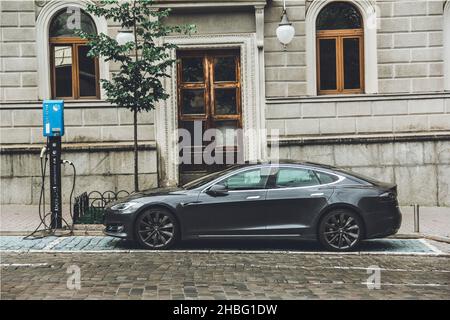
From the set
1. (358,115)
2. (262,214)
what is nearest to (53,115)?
(262,214)

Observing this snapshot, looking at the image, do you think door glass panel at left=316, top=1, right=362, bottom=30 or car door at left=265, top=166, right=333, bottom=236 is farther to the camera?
door glass panel at left=316, top=1, right=362, bottom=30

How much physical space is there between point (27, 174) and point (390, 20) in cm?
984

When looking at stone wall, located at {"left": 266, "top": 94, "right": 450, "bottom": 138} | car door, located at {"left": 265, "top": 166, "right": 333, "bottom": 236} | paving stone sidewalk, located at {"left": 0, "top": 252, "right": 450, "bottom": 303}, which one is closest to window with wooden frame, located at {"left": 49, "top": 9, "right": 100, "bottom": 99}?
stone wall, located at {"left": 266, "top": 94, "right": 450, "bottom": 138}

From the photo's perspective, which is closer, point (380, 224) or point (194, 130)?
point (380, 224)

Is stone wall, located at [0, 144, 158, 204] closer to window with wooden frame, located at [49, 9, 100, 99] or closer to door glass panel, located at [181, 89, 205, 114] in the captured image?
door glass panel, located at [181, 89, 205, 114]

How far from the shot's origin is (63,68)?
17.7 metres

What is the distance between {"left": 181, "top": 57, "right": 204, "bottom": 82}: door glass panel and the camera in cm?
1778

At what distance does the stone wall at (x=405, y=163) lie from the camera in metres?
17.0

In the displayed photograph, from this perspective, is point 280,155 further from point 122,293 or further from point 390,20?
point 122,293

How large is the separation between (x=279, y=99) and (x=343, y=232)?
6.65 meters

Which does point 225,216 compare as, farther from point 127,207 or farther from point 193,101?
point 193,101

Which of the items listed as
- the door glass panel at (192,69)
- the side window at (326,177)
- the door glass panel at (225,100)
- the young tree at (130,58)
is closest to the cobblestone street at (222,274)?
the side window at (326,177)

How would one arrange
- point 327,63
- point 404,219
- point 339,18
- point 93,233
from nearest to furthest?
1. point 93,233
2. point 404,219
3. point 339,18
4. point 327,63

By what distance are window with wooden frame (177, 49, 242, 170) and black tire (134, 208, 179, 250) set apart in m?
6.64
